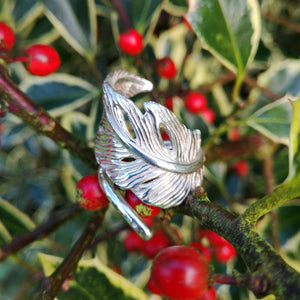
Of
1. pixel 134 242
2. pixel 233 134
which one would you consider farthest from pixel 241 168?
pixel 134 242

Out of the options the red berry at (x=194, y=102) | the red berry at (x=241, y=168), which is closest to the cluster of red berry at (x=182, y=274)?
the red berry at (x=194, y=102)

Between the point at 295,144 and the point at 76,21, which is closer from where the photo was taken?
the point at 295,144

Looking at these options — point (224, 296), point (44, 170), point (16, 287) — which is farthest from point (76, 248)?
point (44, 170)

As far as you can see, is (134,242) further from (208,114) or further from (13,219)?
(208,114)

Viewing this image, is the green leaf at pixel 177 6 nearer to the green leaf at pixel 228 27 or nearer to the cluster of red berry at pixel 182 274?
the green leaf at pixel 228 27

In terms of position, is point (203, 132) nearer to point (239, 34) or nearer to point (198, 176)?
point (239, 34)
